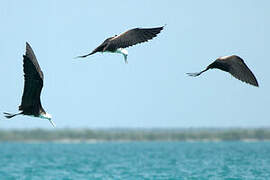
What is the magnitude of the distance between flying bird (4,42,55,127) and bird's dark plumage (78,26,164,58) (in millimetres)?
1500

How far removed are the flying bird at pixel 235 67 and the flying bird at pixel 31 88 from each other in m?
3.75

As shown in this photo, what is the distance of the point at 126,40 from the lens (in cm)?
1669

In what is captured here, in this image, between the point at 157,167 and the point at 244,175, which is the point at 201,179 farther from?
the point at 157,167

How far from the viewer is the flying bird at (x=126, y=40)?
16438 millimetres

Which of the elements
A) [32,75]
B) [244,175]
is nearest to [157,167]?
[244,175]

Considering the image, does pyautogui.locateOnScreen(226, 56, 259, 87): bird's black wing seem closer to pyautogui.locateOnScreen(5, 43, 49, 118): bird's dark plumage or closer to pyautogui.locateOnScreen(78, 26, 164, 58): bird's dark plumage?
pyautogui.locateOnScreen(78, 26, 164, 58): bird's dark plumage

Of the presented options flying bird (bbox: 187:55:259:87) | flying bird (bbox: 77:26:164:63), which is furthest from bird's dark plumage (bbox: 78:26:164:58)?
flying bird (bbox: 187:55:259:87)

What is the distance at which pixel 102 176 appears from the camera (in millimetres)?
32156

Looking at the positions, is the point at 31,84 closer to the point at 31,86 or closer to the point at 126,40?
the point at 31,86

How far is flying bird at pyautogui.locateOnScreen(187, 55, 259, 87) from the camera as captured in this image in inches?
641

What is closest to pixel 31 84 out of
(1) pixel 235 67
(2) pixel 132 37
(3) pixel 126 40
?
(3) pixel 126 40

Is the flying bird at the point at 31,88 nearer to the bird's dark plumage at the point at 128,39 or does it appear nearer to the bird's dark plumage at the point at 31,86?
the bird's dark plumage at the point at 31,86

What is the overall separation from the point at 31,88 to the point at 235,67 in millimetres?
4549

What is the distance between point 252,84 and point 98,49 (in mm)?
3265
